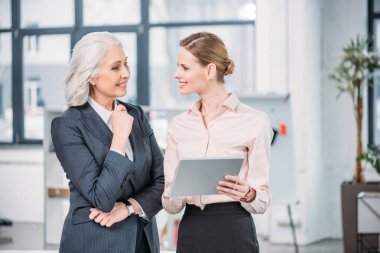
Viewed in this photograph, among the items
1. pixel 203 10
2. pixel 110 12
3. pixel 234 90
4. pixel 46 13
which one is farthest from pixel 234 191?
pixel 46 13

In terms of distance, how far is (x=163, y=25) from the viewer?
7.35 metres

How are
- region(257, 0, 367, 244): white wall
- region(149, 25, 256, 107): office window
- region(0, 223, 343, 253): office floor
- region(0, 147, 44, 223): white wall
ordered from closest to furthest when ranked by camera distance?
region(0, 223, 343, 253): office floor → region(257, 0, 367, 244): white wall → region(149, 25, 256, 107): office window → region(0, 147, 44, 223): white wall

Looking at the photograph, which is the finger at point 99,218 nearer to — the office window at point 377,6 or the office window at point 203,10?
the office window at point 377,6

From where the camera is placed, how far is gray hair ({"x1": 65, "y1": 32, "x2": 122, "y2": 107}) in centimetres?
194

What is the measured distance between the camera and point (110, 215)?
1.93 metres

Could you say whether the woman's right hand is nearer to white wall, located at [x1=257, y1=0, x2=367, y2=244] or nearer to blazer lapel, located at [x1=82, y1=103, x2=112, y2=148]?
blazer lapel, located at [x1=82, y1=103, x2=112, y2=148]

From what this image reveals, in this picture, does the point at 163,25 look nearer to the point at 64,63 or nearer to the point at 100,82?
the point at 64,63

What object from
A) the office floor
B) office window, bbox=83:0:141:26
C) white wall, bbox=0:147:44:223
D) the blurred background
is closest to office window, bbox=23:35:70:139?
the blurred background

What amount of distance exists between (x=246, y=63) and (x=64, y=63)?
2357 millimetres

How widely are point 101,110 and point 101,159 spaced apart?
0.18m

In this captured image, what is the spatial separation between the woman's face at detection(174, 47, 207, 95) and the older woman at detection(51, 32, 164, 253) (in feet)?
0.58

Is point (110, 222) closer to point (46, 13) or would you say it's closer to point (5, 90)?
point (46, 13)

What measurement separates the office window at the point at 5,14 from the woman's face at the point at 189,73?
20.7ft

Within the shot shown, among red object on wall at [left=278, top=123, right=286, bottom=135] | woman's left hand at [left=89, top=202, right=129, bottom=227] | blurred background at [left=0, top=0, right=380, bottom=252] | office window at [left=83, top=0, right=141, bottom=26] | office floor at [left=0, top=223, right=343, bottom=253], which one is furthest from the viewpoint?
office window at [left=83, top=0, right=141, bottom=26]
